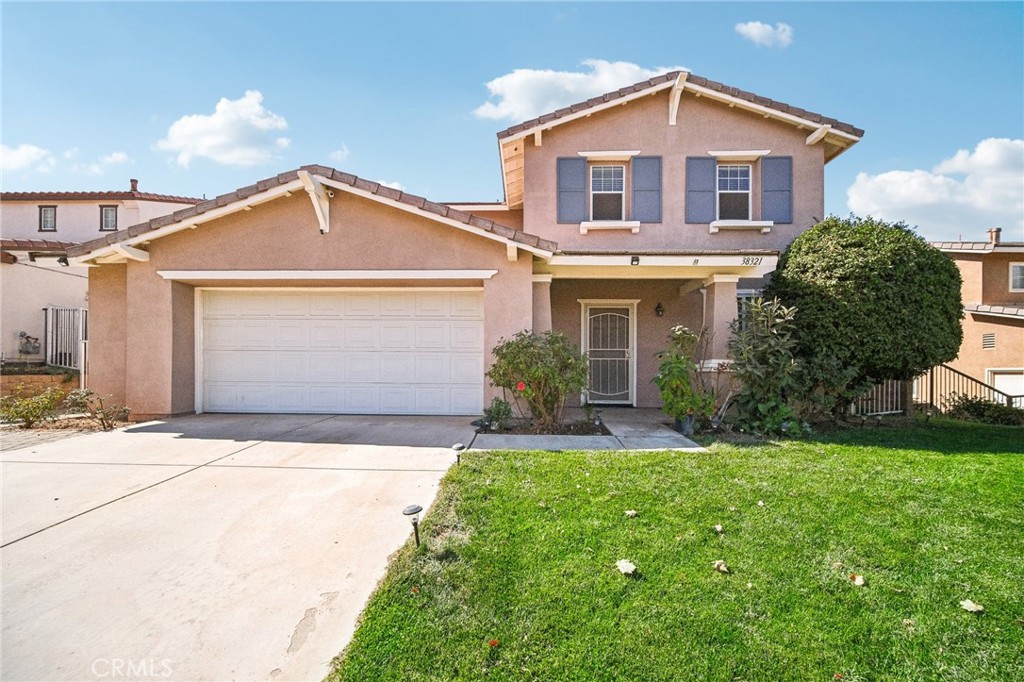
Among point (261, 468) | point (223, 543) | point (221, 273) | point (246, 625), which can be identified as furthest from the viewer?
point (221, 273)

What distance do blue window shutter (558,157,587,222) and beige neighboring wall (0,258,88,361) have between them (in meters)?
13.9

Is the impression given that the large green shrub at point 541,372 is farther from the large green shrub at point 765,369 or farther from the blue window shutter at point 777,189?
the blue window shutter at point 777,189

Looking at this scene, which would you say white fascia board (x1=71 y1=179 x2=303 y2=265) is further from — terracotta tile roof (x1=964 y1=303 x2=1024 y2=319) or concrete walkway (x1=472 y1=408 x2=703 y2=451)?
terracotta tile roof (x1=964 y1=303 x2=1024 y2=319)

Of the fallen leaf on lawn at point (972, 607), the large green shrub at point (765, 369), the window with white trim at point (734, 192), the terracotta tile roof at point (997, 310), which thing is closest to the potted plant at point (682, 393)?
the large green shrub at point (765, 369)

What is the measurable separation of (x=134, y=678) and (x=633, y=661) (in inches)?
98.3

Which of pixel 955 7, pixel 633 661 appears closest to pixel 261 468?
pixel 633 661

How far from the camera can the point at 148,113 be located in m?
9.51

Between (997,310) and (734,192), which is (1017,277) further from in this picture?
(734,192)

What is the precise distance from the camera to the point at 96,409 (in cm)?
783

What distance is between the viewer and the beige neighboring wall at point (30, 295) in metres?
13.0

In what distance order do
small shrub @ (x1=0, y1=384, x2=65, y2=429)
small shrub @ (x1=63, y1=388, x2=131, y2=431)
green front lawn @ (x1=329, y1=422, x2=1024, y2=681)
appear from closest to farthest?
green front lawn @ (x1=329, y1=422, x2=1024, y2=681) → small shrub @ (x1=63, y1=388, x2=131, y2=431) → small shrub @ (x1=0, y1=384, x2=65, y2=429)

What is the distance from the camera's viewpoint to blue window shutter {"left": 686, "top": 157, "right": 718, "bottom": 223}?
1020 cm

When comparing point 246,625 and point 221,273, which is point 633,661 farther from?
point 221,273

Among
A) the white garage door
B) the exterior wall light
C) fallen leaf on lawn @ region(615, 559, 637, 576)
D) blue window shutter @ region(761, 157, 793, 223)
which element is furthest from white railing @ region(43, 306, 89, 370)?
blue window shutter @ region(761, 157, 793, 223)
